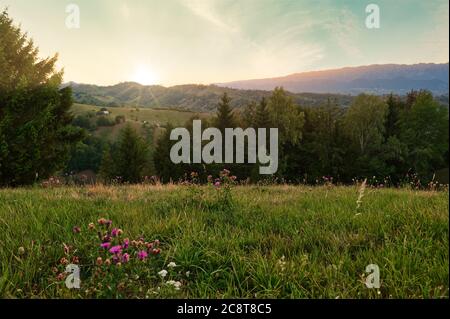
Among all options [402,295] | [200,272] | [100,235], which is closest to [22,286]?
[100,235]

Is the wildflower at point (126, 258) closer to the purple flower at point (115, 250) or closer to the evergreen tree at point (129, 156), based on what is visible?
the purple flower at point (115, 250)

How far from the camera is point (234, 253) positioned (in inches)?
137

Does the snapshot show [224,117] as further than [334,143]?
Yes

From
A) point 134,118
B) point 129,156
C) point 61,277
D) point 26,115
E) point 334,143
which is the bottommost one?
point 129,156

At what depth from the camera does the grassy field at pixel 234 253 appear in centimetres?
292

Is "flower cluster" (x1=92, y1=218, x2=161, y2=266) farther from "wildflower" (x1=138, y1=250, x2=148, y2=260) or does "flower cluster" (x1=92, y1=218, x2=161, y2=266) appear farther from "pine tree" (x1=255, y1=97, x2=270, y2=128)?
"pine tree" (x1=255, y1=97, x2=270, y2=128)

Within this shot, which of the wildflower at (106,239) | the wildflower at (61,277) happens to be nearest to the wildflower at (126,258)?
the wildflower at (106,239)

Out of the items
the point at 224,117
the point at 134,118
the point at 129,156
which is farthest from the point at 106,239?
the point at 134,118

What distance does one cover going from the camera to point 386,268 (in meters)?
3.11

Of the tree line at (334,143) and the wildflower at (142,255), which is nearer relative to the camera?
the wildflower at (142,255)

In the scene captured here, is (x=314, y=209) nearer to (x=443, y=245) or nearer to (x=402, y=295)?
(x=443, y=245)

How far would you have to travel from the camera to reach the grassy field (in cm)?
292

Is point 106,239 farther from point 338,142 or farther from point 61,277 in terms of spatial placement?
point 338,142

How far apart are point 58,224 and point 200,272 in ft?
6.81
